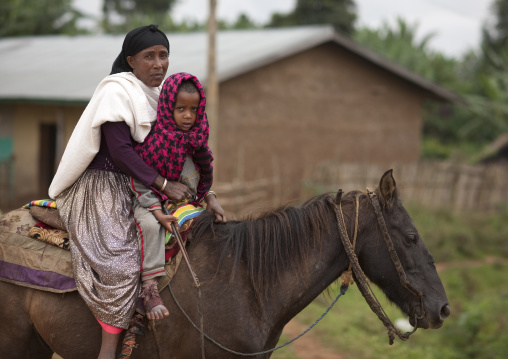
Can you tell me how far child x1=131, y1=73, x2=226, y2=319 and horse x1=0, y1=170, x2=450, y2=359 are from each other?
155mm

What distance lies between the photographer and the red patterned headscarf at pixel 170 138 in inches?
116

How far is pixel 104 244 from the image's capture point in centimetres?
297

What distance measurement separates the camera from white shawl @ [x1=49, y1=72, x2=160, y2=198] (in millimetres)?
2908

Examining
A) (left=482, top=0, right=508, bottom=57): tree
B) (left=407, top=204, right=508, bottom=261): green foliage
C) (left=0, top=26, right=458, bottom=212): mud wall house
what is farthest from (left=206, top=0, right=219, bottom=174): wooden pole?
(left=482, top=0, right=508, bottom=57): tree

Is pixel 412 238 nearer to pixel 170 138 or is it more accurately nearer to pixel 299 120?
pixel 170 138

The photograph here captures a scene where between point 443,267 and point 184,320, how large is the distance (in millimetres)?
10099

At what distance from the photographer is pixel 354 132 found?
1570 centimetres

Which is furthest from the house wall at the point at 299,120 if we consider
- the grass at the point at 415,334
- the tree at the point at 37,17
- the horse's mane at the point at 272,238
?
the tree at the point at 37,17

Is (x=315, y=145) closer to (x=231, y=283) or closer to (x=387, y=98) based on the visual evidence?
(x=387, y=98)

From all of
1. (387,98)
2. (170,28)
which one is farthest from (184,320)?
(170,28)

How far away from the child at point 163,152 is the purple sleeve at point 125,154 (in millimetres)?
93

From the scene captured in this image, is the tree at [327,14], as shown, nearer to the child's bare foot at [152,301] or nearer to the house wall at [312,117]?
the house wall at [312,117]

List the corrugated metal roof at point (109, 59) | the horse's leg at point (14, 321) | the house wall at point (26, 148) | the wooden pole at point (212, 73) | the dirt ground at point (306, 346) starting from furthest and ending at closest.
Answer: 1. the house wall at point (26, 148)
2. the corrugated metal roof at point (109, 59)
3. the wooden pole at point (212, 73)
4. the dirt ground at point (306, 346)
5. the horse's leg at point (14, 321)

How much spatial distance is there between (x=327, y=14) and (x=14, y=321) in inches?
1168
